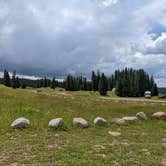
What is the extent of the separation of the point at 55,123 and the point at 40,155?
6040 mm

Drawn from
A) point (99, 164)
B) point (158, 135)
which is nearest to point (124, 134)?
point (158, 135)

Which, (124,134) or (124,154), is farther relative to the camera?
(124,134)

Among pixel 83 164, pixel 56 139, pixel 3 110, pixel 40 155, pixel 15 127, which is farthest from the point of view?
pixel 3 110

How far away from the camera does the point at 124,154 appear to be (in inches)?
440

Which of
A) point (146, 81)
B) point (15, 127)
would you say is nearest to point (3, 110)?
point (15, 127)

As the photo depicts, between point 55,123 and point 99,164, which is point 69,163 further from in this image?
point 55,123

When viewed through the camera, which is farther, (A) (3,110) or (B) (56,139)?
(A) (3,110)

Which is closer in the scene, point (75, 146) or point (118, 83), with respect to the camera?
point (75, 146)

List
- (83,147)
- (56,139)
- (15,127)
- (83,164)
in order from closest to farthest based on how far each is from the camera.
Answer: (83,164) < (83,147) < (56,139) < (15,127)

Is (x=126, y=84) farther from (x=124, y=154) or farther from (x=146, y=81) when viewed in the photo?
(x=124, y=154)

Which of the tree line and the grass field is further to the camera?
the tree line

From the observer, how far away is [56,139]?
1384cm

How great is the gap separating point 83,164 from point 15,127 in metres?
7.84

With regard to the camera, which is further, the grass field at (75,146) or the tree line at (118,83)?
the tree line at (118,83)
